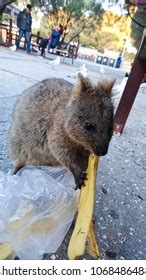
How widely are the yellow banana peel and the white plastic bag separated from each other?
7 centimetres

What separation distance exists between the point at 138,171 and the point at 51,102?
1142mm

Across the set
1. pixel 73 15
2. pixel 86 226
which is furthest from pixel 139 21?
pixel 86 226

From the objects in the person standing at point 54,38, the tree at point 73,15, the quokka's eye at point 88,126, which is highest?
the quokka's eye at point 88,126

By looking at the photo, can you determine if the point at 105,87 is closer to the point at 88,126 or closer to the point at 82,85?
the point at 82,85

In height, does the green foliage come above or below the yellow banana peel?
below

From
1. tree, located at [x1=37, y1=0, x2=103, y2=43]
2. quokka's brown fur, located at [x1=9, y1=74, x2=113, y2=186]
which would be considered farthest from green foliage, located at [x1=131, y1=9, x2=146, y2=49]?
tree, located at [x1=37, y1=0, x2=103, y2=43]

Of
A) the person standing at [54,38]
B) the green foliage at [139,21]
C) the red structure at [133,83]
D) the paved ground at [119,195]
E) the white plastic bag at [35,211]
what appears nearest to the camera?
the white plastic bag at [35,211]

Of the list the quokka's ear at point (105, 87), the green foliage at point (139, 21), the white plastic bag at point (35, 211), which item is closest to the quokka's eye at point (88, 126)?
the quokka's ear at point (105, 87)

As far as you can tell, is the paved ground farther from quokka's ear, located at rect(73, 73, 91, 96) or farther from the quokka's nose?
the quokka's nose

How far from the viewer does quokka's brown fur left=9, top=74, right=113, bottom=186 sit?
6.68 feet

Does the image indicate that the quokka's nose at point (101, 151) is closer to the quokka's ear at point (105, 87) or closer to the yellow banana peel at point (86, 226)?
the yellow banana peel at point (86, 226)

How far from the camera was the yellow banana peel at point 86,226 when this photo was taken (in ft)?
6.18

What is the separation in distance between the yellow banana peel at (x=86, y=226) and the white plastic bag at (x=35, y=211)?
0.22 ft
